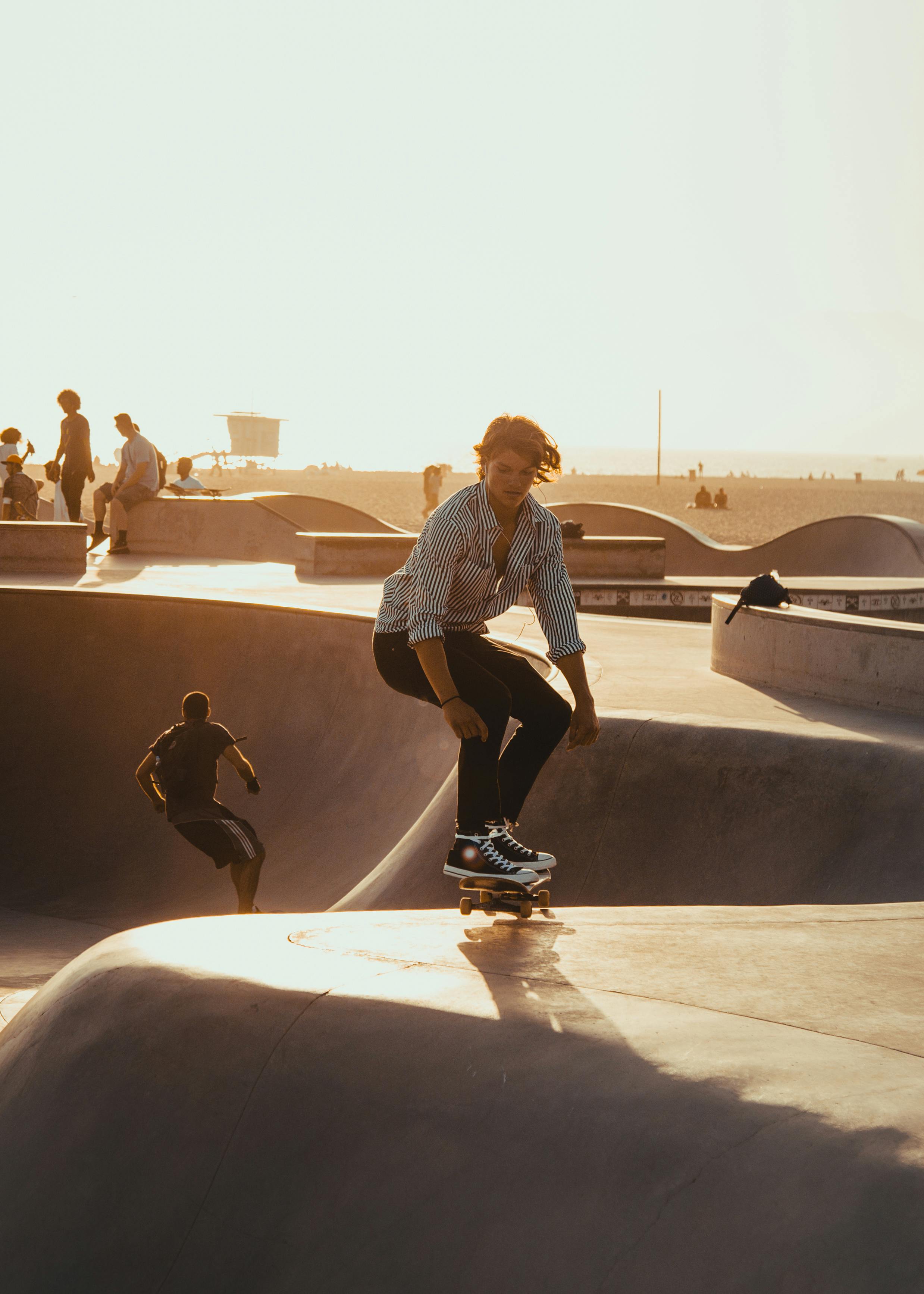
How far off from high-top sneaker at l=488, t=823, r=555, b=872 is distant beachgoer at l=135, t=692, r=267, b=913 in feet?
12.2

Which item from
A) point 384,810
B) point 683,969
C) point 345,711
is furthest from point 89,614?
point 683,969

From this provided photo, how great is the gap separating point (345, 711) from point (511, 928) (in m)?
6.63

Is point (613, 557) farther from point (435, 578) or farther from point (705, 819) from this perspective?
point (435, 578)

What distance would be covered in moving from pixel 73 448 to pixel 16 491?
2.30 meters

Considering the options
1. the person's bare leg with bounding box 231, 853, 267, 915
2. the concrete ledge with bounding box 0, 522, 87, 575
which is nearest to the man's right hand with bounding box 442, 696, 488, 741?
the person's bare leg with bounding box 231, 853, 267, 915

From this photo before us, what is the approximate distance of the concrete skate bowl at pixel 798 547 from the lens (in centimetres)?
2212

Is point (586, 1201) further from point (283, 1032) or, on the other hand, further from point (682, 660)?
point (682, 660)

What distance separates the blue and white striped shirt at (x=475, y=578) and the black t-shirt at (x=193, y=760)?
3.61 metres

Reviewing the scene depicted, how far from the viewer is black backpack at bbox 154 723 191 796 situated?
731cm

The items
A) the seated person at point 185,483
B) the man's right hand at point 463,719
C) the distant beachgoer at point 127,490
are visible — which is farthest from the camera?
the seated person at point 185,483

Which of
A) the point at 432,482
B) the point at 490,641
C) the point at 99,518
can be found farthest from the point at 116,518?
the point at 490,641

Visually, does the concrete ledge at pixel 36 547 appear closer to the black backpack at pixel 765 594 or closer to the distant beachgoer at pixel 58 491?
the distant beachgoer at pixel 58 491

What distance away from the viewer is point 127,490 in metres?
19.4

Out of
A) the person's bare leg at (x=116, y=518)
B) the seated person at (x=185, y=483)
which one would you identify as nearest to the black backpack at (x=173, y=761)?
the person's bare leg at (x=116, y=518)
